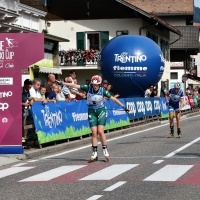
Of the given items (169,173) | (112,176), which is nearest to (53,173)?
(112,176)

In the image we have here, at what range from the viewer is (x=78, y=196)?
10.4 m

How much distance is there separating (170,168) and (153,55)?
22109 mm

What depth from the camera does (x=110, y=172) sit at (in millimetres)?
13320

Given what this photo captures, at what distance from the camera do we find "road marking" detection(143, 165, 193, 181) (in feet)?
40.1

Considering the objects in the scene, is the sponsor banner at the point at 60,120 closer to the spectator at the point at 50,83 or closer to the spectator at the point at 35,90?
the spectator at the point at 35,90

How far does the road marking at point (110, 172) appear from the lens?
→ 12.5 m

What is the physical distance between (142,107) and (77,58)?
20.7m

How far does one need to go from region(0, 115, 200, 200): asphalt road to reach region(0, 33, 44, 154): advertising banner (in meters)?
0.98

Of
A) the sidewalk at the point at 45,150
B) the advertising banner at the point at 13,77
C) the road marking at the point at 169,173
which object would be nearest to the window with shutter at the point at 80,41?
the sidewalk at the point at 45,150

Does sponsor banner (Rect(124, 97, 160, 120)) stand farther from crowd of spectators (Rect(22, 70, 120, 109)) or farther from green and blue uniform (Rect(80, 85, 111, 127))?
green and blue uniform (Rect(80, 85, 111, 127))

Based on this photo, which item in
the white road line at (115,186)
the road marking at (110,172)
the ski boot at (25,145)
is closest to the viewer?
the white road line at (115,186)

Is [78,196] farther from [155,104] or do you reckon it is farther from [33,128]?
[155,104]

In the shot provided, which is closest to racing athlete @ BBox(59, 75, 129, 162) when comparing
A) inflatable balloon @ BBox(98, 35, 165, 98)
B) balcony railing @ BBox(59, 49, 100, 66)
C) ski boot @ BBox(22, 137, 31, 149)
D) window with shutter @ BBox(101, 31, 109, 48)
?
ski boot @ BBox(22, 137, 31, 149)

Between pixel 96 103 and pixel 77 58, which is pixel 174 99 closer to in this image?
pixel 96 103
